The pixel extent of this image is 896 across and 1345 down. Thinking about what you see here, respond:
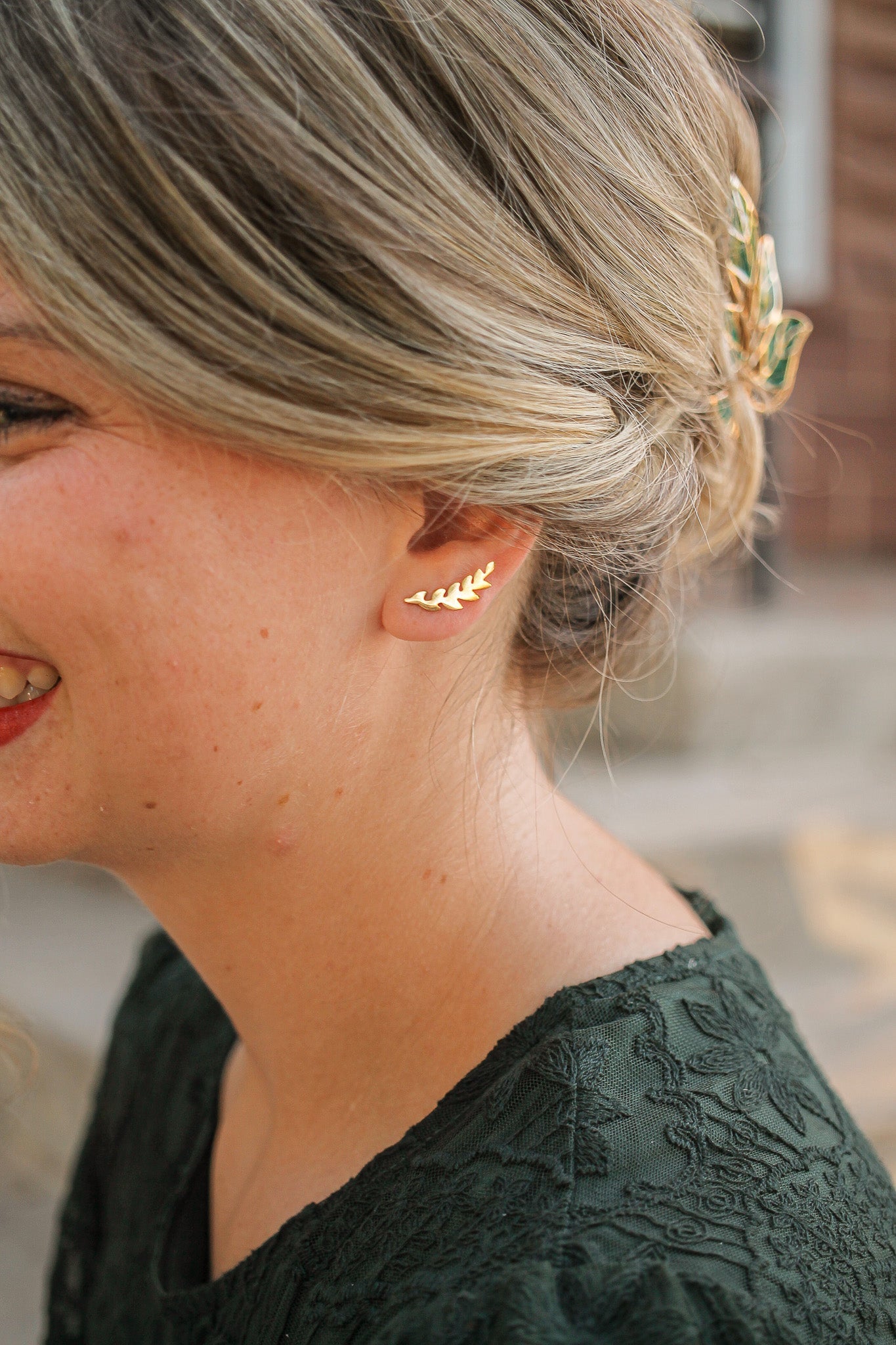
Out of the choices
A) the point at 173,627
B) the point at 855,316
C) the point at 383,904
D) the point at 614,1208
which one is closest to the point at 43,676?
the point at 173,627

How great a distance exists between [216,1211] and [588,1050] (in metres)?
0.61

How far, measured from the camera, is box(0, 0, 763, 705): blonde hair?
886 millimetres

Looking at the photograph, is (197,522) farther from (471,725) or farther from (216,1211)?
(216,1211)

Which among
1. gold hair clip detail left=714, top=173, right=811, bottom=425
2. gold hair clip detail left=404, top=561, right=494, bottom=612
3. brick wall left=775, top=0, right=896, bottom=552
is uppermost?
brick wall left=775, top=0, right=896, bottom=552

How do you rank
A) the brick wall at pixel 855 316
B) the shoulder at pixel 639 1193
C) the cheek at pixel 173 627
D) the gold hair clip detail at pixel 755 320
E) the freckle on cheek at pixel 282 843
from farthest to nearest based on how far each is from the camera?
1. the brick wall at pixel 855 316
2. the gold hair clip detail at pixel 755 320
3. the freckle on cheek at pixel 282 843
4. the cheek at pixel 173 627
5. the shoulder at pixel 639 1193

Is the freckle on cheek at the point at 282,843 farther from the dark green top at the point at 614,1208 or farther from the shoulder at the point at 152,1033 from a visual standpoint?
the shoulder at the point at 152,1033

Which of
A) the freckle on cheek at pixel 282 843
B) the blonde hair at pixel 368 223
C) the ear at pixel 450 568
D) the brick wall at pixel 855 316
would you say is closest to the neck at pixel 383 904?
the freckle on cheek at pixel 282 843

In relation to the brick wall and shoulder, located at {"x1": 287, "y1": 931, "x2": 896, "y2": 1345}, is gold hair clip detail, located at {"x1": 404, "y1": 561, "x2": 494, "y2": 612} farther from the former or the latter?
the brick wall

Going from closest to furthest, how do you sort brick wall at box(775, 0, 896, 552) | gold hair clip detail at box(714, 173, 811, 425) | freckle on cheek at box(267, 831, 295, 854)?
1. freckle on cheek at box(267, 831, 295, 854)
2. gold hair clip detail at box(714, 173, 811, 425)
3. brick wall at box(775, 0, 896, 552)

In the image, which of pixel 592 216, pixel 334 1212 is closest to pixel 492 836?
pixel 334 1212

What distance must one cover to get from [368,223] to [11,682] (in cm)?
47

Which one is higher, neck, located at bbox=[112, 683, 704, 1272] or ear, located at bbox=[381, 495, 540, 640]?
ear, located at bbox=[381, 495, 540, 640]

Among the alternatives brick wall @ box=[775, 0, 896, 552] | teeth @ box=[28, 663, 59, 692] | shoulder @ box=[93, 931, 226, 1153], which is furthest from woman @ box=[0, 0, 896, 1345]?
brick wall @ box=[775, 0, 896, 552]

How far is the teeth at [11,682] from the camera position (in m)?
1.00
